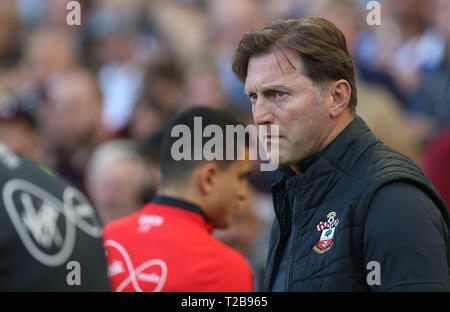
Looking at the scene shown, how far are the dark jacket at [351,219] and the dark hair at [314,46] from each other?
0.19 meters

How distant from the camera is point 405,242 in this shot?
228cm

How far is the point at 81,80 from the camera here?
23.6 ft

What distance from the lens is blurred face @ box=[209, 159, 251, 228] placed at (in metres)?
3.72

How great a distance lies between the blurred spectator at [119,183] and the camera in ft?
17.3

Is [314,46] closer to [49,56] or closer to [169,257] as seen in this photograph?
[169,257]

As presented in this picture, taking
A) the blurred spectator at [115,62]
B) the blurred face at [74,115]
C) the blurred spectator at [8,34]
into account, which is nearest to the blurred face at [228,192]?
the blurred face at [74,115]

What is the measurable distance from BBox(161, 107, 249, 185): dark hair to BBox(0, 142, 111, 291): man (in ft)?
4.83

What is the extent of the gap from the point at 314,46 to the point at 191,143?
1217 mm

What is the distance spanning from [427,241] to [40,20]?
25.7ft

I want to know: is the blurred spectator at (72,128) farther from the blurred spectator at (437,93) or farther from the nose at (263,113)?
the nose at (263,113)

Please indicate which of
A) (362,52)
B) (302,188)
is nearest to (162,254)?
(302,188)

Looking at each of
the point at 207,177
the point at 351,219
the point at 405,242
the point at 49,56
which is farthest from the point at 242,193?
the point at 49,56

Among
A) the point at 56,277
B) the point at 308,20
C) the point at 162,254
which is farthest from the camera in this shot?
the point at 162,254
